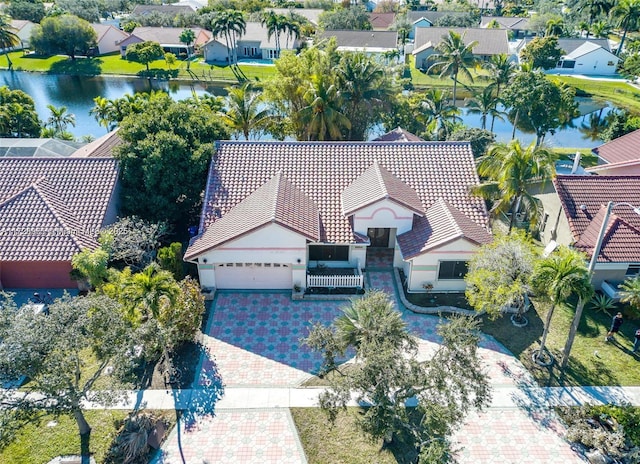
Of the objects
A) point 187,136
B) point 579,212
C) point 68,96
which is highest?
point 187,136

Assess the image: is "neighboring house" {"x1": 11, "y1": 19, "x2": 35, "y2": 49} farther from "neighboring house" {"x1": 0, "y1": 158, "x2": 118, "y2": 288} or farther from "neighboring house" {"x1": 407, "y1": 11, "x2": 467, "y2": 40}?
"neighboring house" {"x1": 0, "y1": 158, "x2": 118, "y2": 288}

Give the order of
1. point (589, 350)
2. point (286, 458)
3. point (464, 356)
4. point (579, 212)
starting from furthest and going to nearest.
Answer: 1. point (579, 212)
2. point (589, 350)
3. point (286, 458)
4. point (464, 356)

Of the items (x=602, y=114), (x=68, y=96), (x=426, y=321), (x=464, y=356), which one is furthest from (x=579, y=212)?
(x=68, y=96)

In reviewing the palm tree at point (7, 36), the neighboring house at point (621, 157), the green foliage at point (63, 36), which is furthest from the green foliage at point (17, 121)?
the palm tree at point (7, 36)

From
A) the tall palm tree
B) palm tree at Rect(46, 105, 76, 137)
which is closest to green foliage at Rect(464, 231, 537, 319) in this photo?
the tall palm tree

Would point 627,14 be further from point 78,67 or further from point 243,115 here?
point 78,67

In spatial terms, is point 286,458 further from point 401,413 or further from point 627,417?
point 627,417

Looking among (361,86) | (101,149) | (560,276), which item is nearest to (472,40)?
(361,86)
